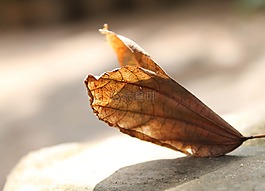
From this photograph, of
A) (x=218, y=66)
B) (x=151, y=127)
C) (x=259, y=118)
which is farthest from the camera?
(x=218, y=66)

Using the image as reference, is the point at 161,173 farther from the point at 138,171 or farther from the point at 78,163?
the point at 78,163

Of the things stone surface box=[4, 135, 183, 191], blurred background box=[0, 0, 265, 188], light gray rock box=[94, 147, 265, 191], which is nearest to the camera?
light gray rock box=[94, 147, 265, 191]

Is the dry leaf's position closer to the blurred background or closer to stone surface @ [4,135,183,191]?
stone surface @ [4,135,183,191]

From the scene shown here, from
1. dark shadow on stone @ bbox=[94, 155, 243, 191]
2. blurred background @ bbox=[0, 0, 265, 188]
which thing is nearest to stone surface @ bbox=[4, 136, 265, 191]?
dark shadow on stone @ bbox=[94, 155, 243, 191]

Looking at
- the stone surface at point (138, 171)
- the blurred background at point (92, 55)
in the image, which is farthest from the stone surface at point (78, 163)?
the blurred background at point (92, 55)

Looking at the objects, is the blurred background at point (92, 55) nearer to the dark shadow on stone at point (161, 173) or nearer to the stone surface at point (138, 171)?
the stone surface at point (138, 171)

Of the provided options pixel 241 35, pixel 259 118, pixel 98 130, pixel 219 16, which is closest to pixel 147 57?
pixel 259 118

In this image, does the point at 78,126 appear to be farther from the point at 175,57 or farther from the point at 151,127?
the point at 151,127
